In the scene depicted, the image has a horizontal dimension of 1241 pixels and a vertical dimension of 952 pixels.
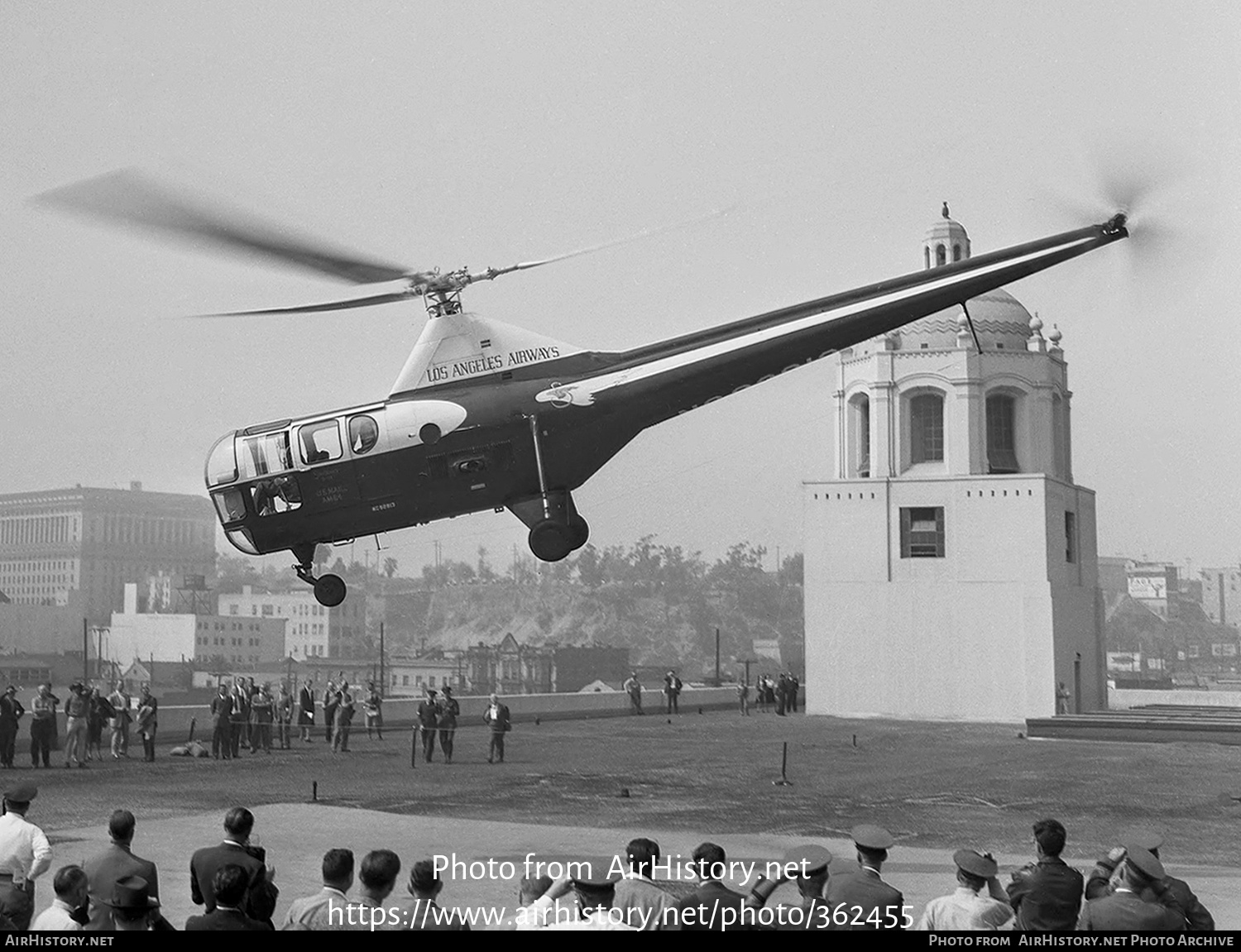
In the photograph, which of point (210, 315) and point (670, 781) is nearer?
point (210, 315)

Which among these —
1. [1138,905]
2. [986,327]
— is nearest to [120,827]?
[1138,905]

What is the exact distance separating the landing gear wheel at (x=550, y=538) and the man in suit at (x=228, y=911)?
246 inches

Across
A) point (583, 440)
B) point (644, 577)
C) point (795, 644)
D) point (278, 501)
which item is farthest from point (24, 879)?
point (795, 644)

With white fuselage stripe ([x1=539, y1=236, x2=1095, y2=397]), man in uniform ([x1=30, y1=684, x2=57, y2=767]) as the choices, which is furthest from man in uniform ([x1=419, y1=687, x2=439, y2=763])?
white fuselage stripe ([x1=539, y1=236, x2=1095, y2=397])

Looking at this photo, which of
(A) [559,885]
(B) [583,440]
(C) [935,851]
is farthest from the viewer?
(C) [935,851]

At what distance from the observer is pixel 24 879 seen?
7.25 metres

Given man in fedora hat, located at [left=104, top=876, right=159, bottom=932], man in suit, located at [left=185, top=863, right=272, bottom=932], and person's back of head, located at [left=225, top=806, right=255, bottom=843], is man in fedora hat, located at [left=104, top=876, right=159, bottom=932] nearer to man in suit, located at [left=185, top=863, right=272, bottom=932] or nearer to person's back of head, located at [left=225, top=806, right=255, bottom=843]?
man in suit, located at [left=185, top=863, right=272, bottom=932]

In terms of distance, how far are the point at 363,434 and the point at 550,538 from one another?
1.82 meters

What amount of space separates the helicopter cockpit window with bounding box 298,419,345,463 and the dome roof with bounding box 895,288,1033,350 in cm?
1286

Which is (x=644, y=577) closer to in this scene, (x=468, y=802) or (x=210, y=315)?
(x=468, y=802)

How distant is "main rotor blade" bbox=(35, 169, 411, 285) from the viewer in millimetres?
10977

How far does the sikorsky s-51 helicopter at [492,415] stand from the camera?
453 inches

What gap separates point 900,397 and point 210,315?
13.8 metres

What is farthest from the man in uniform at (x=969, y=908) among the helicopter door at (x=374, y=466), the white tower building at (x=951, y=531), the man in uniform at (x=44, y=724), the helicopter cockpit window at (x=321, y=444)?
the man in uniform at (x=44, y=724)
